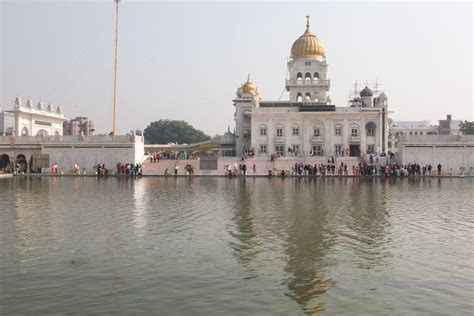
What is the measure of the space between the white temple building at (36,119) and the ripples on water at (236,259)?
1608 inches

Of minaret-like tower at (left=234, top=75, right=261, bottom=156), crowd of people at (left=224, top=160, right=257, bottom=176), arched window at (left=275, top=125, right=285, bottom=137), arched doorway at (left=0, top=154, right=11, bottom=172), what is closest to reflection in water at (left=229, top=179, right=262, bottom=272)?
crowd of people at (left=224, top=160, right=257, bottom=176)

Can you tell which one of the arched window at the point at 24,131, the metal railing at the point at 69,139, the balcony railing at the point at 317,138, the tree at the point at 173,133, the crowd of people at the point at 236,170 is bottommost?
the crowd of people at the point at 236,170

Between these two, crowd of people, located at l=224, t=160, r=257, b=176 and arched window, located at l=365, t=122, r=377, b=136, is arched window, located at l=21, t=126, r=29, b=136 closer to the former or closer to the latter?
crowd of people, located at l=224, t=160, r=257, b=176

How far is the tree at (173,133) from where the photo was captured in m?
127

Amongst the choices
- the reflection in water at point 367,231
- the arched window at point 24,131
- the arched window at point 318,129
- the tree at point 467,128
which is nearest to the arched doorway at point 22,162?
the arched window at point 24,131

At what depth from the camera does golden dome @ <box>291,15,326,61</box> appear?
70938 millimetres

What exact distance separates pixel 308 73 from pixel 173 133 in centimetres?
6178

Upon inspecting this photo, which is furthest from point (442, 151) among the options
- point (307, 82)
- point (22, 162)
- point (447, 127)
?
point (447, 127)

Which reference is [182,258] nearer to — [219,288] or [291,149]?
[219,288]

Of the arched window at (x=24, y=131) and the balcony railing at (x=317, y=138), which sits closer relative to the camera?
the arched window at (x=24, y=131)

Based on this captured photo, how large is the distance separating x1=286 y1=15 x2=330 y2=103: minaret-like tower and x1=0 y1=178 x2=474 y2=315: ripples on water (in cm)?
4882

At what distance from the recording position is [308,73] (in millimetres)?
71000

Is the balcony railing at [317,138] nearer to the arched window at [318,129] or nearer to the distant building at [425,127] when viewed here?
the arched window at [318,129]

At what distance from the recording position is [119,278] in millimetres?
11250
